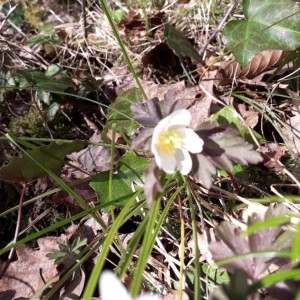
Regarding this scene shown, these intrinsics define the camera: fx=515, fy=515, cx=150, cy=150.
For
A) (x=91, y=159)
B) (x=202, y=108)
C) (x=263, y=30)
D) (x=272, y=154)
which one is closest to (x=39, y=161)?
(x=91, y=159)

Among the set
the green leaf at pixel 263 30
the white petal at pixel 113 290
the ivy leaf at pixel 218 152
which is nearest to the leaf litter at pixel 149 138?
the ivy leaf at pixel 218 152

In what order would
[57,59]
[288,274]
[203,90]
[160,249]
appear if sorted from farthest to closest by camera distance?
[57,59]
[203,90]
[160,249]
[288,274]

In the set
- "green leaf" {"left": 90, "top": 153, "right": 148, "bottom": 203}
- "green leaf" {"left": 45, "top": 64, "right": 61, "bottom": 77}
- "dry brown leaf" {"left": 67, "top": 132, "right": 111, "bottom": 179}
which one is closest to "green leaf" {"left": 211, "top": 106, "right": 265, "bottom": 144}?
"green leaf" {"left": 90, "top": 153, "right": 148, "bottom": 203}

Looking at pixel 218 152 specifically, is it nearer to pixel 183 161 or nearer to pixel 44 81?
pixel 183 161

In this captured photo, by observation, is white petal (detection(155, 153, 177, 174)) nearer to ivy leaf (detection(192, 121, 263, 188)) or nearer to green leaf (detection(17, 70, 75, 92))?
ivy leaf (detection(192, 121, 263, 188))

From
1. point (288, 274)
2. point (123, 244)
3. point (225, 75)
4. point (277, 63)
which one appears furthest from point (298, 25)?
point (288, 274)

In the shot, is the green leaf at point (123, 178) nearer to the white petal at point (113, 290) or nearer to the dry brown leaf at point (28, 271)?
the dry brown leaf at point (28, 271)

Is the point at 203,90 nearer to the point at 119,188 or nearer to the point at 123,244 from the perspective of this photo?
the point at 119,188
